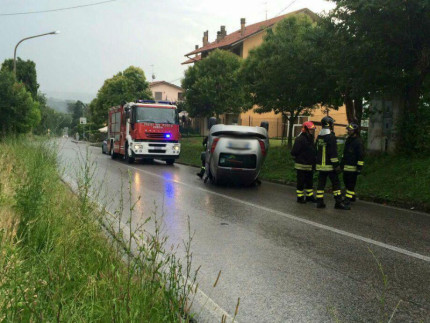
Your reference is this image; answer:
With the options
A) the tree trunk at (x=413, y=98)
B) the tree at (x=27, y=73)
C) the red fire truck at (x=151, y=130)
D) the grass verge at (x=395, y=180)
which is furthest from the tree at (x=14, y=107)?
the tree at (x=27, y=73)

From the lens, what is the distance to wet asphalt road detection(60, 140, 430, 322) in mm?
3961

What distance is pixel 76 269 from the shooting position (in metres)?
3.75

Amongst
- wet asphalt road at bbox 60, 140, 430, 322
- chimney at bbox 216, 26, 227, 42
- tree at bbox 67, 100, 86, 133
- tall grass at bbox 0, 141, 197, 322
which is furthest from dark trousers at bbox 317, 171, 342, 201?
chimney at bbox 216, 26, 227, 42

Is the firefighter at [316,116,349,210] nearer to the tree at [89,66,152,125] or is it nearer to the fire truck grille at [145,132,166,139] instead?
the fire truck grille at [145,132,166,139]

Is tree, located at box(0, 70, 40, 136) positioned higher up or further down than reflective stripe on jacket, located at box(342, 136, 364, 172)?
higher up

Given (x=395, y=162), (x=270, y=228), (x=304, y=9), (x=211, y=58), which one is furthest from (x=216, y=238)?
(x=304, y=9)

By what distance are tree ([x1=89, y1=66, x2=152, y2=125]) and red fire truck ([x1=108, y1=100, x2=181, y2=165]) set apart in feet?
141

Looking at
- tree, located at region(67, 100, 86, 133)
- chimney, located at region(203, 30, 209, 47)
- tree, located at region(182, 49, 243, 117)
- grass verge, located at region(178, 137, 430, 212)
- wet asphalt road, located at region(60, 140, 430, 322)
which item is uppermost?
chimney, located at region(203, 30, 209, 47)

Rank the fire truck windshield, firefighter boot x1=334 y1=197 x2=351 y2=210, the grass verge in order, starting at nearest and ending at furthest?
1. firefighter boot x1=334 y1=197 x2=351 y2=210
2. the grass verge
3. the fire truck windshield

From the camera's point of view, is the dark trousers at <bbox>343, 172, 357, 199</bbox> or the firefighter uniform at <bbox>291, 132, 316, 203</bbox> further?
the firefighter uniform at <bbox>291, 132, 316, 203</bbox>

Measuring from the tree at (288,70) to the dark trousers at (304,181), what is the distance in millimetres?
6933

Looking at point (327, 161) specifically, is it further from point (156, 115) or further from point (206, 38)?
point (206, 38)

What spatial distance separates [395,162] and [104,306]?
1165cm

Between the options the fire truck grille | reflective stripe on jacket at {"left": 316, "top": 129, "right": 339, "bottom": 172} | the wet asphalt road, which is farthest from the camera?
the fire truck grille
